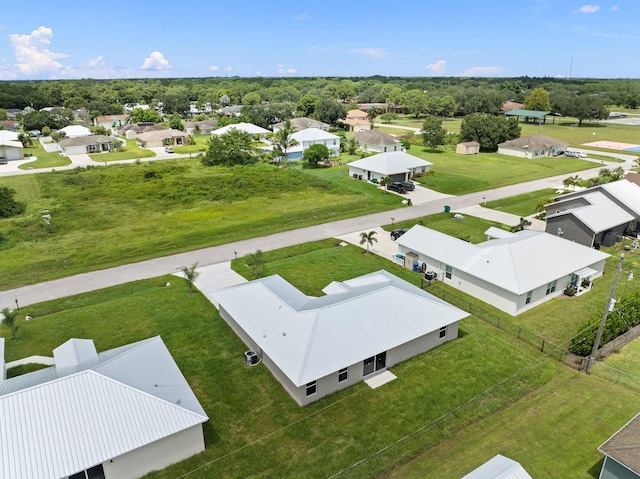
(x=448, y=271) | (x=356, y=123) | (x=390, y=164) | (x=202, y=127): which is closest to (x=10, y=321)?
(x=448, y=271)

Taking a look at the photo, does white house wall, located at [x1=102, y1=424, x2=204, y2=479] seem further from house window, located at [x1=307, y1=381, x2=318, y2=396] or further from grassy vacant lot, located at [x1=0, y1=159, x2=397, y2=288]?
grassy vacant lot, located at [x1=0, y1=159, x2=397, y2=288]

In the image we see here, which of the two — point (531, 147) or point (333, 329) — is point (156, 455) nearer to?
point (333, 329)

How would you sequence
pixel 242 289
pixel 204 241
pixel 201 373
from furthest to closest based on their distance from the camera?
pixel 204 241, pixel 242 289, pixel 201 373

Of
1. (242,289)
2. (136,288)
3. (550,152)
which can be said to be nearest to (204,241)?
(136,288)

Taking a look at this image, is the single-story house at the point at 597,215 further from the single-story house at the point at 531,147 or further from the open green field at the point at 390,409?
the single-story house at the point at 531,147

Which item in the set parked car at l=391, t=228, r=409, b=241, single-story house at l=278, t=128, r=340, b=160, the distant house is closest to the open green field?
parked car at l=391, t=228, r=409, b=241

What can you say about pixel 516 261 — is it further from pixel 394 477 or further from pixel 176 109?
pixel 176 109
